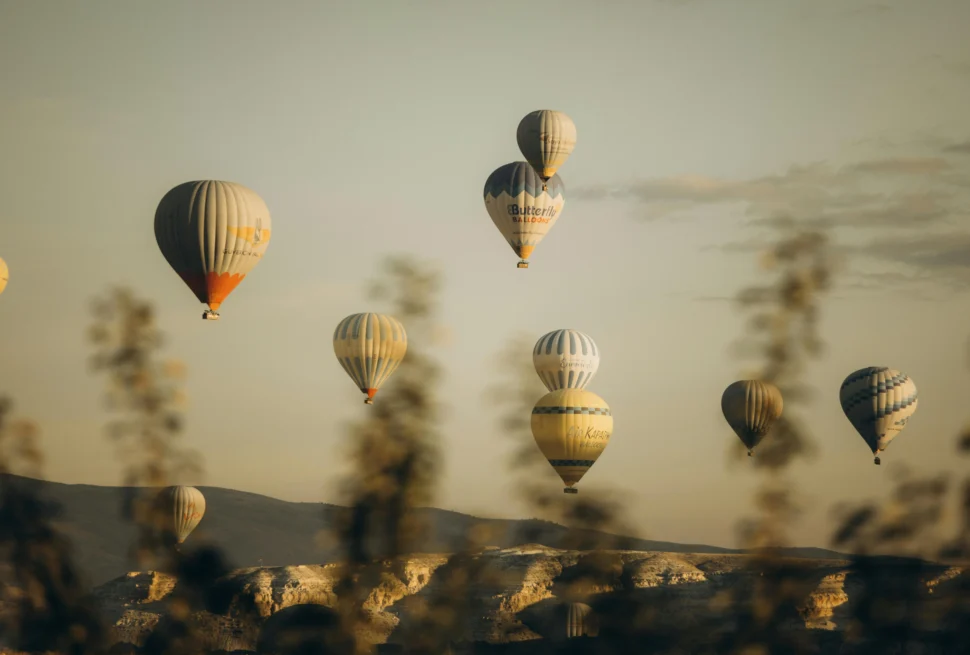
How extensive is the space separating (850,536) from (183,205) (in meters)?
28.4

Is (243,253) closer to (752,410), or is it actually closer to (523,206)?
(523,206)

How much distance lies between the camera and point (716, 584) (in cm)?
8156

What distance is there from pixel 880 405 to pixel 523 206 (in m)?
21.7

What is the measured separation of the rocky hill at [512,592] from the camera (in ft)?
249

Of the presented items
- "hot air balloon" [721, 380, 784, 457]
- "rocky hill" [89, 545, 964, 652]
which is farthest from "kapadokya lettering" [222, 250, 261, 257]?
"hot air balloon" [721, 380, 784, 457]

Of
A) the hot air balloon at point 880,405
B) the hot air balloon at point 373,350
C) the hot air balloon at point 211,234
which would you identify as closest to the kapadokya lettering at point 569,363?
the hot air balloon at point 373,350

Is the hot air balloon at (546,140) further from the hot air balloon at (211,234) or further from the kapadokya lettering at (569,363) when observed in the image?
the hot air balloon at (211,234)

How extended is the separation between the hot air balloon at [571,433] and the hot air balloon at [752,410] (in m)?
7.45

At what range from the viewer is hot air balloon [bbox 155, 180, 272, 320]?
54.9 meters

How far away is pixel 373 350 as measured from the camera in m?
69.1

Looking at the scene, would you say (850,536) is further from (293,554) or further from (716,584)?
(293,554)

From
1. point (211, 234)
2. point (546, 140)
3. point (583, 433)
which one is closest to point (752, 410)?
point (583, 433)

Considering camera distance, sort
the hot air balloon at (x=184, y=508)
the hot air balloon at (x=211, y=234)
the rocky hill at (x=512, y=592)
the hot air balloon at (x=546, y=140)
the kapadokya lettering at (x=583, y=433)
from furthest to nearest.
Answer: the hot air balloon at (x=184, y=508) < the rocky hill at (x=512, y=592) < the hot air balloon at (x=546, y=140) < the kapadokya lettering at (x=583, y=433) < the hot air balloon at (x=211, y=234)

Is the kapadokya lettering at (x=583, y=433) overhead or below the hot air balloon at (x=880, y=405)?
below
